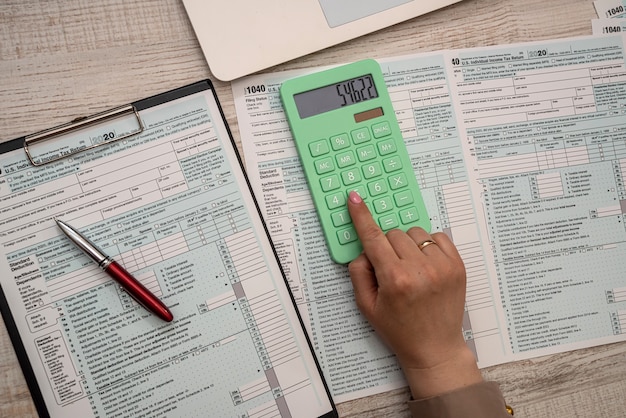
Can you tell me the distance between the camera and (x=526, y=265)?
56 centimetres

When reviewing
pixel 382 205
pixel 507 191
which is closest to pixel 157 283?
pixel 382 205

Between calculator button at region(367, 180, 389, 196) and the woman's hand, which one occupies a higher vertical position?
calculator button at region(367, 180, 389, 196)

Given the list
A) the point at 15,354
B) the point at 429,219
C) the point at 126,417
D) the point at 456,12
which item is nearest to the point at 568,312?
the point at 429,219

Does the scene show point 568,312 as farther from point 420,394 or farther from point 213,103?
point 213,103

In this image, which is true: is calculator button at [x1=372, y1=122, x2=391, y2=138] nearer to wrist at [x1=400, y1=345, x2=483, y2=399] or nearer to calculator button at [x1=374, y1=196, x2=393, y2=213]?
calculator button at [x1=374, y1=196, x2=393, y2=213]

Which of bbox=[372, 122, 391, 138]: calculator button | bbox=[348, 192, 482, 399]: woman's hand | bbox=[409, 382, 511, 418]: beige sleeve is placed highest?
bbox=[372, 122, 391, 138]: calculator button

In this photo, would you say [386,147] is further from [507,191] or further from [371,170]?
[507,191]

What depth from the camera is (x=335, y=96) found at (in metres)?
0.53

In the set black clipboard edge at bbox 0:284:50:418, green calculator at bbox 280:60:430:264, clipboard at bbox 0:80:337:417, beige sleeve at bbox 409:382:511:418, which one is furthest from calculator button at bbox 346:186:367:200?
black clipboard edge at bbox 0:284:50:418

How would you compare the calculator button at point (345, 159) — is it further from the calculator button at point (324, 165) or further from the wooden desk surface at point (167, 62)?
the wooden desk surface at point (167, 62)

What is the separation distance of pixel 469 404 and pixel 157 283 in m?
0.34

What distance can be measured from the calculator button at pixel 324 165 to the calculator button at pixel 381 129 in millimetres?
59

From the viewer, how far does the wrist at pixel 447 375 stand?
19.6 inches

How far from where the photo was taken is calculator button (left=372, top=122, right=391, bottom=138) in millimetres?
531
